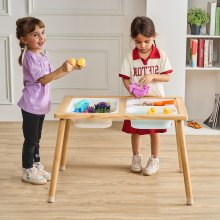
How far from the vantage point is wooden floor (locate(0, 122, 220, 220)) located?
2.66 m

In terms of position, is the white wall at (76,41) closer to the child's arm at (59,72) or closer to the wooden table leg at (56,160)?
the child's arm at (59,72)

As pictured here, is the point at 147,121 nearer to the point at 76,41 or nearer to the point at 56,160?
the point at 56,160

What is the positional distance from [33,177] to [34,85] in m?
0.53

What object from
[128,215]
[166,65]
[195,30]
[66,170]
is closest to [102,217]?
[128,215]

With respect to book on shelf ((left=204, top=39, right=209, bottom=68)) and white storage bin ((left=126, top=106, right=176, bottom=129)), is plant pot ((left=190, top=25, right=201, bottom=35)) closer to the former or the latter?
book on shelf ((left=204, top=39, right=209, bottom=68))

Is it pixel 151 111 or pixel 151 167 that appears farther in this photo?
pixel 151 167

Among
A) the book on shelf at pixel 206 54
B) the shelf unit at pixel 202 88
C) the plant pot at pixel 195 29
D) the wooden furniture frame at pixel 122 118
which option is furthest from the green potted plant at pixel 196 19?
the wooden furniture frame at pixel 122 118

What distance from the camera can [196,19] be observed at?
12.8 ft

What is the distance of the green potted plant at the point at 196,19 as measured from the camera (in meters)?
3.91

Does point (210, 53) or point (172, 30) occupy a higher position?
point (172, 30)

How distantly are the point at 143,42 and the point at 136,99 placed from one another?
0.32 metres

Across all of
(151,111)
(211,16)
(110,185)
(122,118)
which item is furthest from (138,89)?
(211,16)

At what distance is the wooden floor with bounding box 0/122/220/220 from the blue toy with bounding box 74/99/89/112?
466 mm

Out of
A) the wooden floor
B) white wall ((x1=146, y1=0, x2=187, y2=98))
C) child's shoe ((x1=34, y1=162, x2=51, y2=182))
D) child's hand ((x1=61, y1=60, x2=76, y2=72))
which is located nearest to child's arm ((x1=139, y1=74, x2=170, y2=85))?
child's hand ((x1=61, y1=60, x2=76, y2=72))
